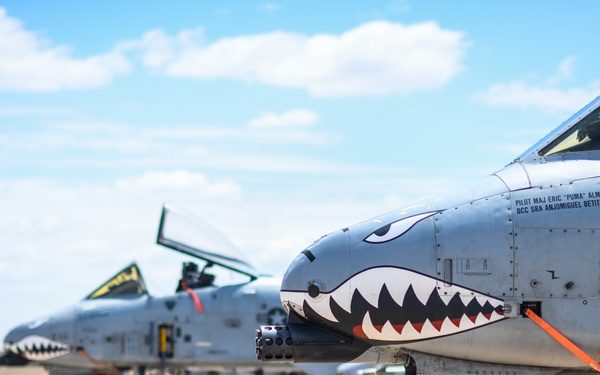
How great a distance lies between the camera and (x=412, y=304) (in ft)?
22.5

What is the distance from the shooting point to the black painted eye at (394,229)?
6973 millimetres

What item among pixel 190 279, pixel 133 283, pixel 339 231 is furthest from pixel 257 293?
pixel 339 231

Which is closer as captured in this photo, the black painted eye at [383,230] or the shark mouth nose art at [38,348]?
the black painted eye at [383,230]

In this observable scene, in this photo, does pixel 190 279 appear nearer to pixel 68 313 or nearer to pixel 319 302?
pixel 68 313

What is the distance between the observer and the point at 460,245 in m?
6.89

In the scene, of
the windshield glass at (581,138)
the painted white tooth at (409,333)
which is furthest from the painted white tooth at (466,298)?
the windshield glass at (581,138)

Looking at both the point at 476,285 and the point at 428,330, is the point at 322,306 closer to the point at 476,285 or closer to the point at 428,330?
the point at 428,330

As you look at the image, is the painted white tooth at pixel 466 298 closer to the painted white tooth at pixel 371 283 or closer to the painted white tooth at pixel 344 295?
the painted white tooth at pixel 371 283

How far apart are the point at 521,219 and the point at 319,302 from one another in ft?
5.28

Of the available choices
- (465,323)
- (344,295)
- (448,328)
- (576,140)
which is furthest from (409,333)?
(576,140)

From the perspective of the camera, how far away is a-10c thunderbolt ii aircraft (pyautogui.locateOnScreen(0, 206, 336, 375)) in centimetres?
1944

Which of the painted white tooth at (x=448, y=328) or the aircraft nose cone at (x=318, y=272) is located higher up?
the aircraft nose cone at (x=318, y=272)

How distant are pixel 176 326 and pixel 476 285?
44.0ft

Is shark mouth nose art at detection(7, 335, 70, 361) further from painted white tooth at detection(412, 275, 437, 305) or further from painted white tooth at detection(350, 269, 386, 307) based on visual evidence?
painted white tooth at detection(412, 275, 437, 305)
